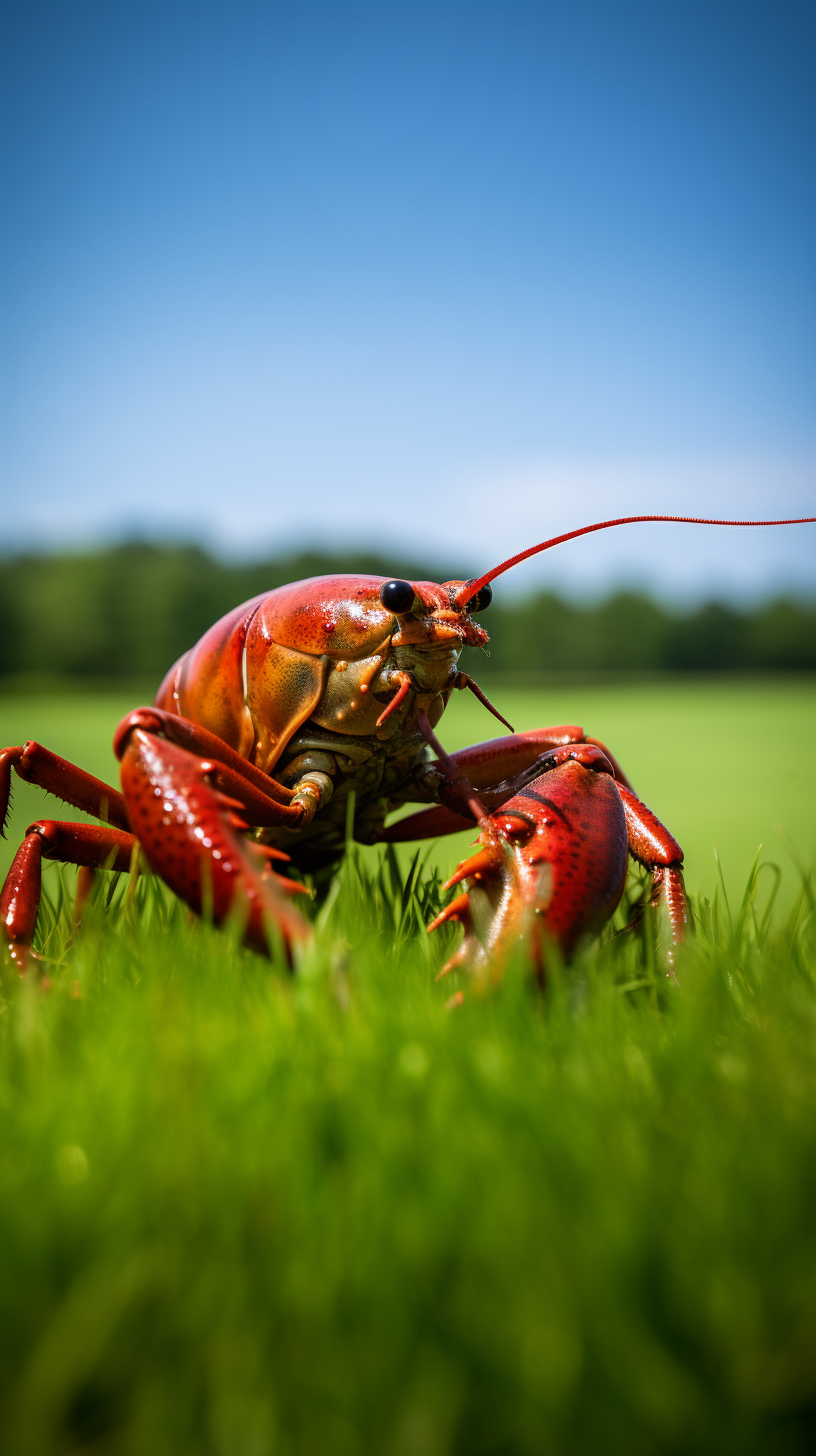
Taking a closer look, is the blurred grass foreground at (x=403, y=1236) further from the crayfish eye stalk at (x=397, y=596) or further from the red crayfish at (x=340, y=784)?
the crayfish eye stalk at (x=397, y=596)

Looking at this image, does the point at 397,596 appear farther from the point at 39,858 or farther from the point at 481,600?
the point at 39,858

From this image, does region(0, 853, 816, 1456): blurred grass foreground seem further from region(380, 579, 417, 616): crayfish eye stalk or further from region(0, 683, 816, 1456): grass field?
region(380, 579, 417, 616): crayfish eye stalk

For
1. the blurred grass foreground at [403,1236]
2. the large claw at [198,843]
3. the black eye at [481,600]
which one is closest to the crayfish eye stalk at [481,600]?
the black eye at [481,600]

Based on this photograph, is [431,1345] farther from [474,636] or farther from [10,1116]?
[474,636]

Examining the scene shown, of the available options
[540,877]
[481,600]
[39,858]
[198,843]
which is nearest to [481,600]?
[481,600]

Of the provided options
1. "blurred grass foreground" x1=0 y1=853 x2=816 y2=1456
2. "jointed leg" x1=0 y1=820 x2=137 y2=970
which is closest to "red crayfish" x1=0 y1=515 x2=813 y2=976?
"jointed leg" x1=0 y1=820 x2=137 y2=970

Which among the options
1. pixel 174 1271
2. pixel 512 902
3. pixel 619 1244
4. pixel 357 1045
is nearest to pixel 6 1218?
pixel 174 1271
